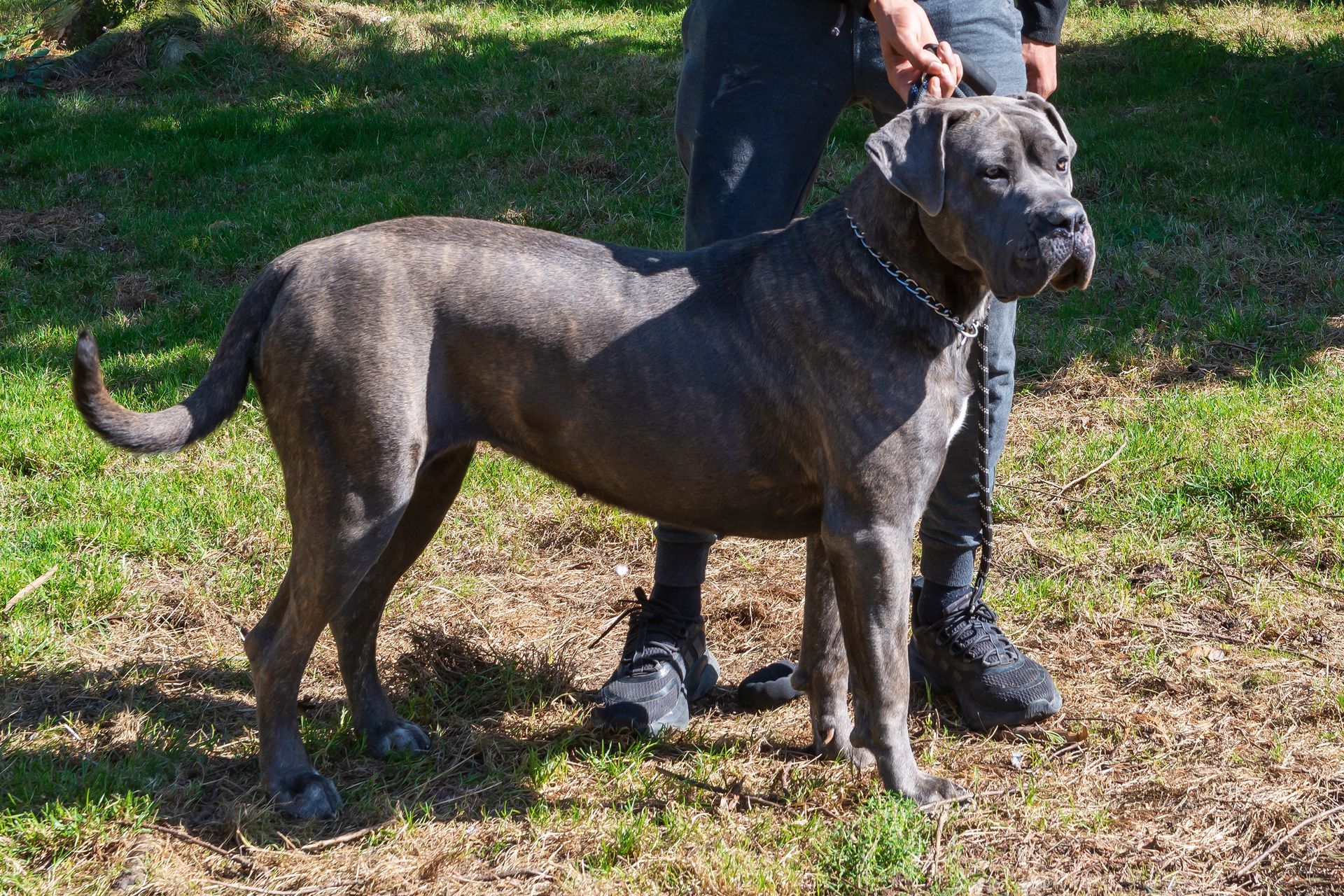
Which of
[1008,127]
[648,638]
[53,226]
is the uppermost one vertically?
[1008,127]

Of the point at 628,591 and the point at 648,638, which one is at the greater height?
the point at 648,638

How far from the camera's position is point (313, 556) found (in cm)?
309

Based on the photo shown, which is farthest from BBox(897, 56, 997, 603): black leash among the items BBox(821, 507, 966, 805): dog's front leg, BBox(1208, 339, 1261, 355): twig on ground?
BBox(1208, 339, 1261, 355): twig on ground

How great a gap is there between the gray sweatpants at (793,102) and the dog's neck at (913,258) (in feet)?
1.80

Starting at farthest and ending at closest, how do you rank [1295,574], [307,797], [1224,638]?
1. [1295,574]
2. [1224,638]
3. [307,797]

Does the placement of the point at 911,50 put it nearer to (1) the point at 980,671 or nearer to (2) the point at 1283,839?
(1) the point at 980,671

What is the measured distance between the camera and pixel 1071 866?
2.95m

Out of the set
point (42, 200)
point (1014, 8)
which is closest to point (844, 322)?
point (1014, 8)

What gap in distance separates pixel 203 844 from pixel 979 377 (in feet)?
7.87

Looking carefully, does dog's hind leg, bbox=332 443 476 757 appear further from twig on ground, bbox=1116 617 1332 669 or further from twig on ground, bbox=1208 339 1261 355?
twig on ground, bbox=1208 339 1261 355

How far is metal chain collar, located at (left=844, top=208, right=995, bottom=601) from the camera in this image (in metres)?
2.98

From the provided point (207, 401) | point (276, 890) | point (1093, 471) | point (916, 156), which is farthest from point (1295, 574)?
point (207, 401)

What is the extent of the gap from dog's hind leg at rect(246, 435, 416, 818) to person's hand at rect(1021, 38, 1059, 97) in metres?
2.44

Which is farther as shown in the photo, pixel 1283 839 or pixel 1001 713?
pixel 1001 713
